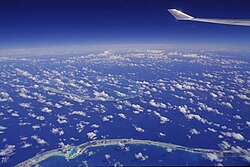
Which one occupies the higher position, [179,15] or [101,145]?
[179,15]

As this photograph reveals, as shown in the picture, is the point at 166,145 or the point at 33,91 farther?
the point at 33,91

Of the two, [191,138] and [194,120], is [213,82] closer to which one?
[194,120]

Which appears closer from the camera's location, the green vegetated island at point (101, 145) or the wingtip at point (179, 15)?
the wingtip at point (179, 15)

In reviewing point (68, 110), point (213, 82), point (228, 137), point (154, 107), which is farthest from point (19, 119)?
point (213, 82)

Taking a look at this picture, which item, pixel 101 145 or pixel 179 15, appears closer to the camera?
pixel 179 15

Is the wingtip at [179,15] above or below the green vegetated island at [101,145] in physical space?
above

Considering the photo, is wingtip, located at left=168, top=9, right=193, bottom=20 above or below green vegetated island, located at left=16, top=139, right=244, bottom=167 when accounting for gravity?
above

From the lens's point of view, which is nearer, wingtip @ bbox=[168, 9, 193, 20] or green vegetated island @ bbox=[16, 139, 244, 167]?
wingtip @ bbox=[168, 9, 193, 20]

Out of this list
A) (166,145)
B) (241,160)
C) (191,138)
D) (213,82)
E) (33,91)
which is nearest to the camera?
(241,160)

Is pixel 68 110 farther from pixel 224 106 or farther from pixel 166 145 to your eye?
pixel 224 106

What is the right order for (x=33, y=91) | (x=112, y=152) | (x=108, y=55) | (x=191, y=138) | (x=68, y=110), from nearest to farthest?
1. (x=112, y=152)
2. (x=191, y=138)
3. (x=68, y=110)
4. (x=33, y=91)
5. (x=108, y=55)
